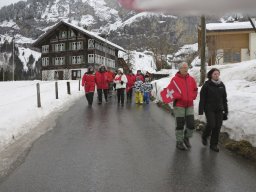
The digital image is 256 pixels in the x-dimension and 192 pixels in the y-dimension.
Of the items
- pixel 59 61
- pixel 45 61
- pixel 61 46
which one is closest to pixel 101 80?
pixel 61 46

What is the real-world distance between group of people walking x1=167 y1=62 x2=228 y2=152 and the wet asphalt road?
0.28 meters

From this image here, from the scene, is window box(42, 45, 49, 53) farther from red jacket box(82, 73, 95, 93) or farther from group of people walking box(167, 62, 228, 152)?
group of people walking box(167, 62, 228, 152)

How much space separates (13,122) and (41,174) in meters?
5.43

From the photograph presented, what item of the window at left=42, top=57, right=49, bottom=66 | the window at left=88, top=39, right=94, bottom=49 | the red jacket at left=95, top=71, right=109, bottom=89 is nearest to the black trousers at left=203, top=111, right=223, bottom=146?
the red jacket at left=95, top=71, right=109, bottom=89

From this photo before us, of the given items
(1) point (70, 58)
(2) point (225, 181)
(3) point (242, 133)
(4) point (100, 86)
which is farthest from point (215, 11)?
(1) point (70, 58)

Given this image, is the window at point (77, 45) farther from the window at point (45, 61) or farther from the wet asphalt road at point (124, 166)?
the wet asphalt road at point (124, 166)

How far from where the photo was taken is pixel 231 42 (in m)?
38.9

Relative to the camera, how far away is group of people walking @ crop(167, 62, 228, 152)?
7.12m

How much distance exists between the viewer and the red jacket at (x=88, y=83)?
17.5 m

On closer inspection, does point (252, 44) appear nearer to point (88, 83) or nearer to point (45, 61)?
point (88, 83)

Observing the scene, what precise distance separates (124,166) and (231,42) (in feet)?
117

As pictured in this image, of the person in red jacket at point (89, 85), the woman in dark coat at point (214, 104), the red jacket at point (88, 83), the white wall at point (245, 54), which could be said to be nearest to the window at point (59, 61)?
the white wall at point (245, 54)

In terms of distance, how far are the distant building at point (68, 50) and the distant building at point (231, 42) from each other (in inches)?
1100

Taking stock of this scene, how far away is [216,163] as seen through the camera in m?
6.01
